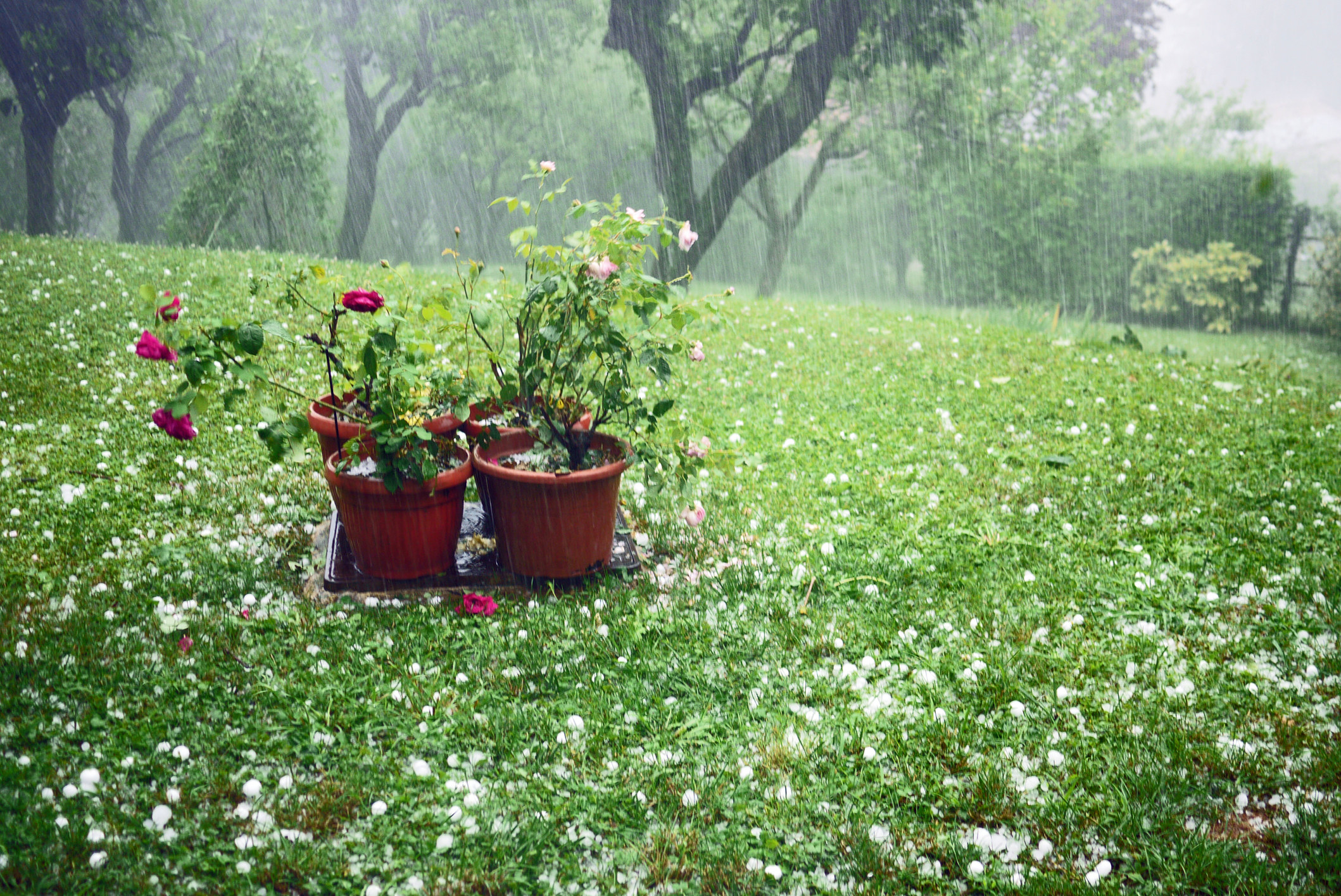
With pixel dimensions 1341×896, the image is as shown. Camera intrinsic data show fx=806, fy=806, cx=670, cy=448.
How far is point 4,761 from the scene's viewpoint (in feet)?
6.84

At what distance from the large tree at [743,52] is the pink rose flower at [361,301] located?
11.7 meters

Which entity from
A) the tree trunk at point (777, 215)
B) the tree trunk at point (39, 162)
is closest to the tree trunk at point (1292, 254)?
the tree trunk at point (777, 215)

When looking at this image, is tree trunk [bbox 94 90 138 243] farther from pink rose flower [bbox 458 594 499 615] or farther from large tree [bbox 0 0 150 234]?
pink rose flower [bbox 458 594 499 615]

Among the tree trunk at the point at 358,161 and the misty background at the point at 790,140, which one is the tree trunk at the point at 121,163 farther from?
the tree trunk at the point at 358,161

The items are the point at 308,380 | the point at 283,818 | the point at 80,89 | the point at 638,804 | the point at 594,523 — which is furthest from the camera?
the point at 80,89

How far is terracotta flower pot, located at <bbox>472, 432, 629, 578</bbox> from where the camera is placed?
9.96ft

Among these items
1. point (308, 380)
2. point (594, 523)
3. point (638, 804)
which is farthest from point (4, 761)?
point (308, 380)

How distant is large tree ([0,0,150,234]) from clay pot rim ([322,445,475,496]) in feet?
53.1

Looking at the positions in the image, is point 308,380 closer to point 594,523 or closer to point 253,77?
point 594,523

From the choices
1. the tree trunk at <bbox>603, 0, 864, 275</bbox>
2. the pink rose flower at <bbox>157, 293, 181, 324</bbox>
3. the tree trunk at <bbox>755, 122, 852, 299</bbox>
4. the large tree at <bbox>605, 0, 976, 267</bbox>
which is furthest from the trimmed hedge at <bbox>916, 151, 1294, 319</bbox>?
the pink rose flower at <bbox>157, 293, 181, 324</bbox>

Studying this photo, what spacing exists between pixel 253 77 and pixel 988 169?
13.9 meters

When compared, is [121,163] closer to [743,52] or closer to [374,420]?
[743,52]

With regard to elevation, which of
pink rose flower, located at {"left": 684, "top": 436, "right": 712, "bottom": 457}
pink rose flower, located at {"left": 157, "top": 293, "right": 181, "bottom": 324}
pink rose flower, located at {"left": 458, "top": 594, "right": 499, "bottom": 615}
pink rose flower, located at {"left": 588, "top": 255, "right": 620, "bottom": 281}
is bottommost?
pink rose flower, located at {"left": 458, "top": 594, "right": 499, "bottom": 615}

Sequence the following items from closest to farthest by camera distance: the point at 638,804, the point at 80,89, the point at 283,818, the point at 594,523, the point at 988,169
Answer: the point at 283,818 < the point at 638,804 < the point at 594,523 < the point at 80,89 < the point at 988,169
